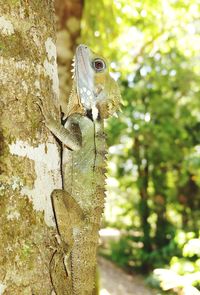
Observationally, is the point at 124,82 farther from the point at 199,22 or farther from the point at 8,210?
the point at 8,210

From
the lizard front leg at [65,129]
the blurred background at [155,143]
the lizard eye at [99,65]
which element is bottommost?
the lizard front leg at [65,129]

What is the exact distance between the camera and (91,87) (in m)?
2.35

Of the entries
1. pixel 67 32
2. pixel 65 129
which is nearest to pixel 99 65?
pixel 65 129

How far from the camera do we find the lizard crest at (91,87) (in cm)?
231

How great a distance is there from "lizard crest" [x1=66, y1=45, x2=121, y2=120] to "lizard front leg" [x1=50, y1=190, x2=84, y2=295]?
0.55 metres

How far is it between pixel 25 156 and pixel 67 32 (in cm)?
359

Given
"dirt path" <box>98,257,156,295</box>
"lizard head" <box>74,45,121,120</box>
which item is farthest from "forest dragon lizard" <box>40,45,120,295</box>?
"dirt path" <box>98,257,156,295</box>

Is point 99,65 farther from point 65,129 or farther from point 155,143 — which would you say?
point 155,143

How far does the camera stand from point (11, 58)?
5.31ft

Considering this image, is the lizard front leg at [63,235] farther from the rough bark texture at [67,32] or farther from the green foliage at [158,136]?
the green foliage at [158,136]

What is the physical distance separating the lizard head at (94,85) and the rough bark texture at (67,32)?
2.38 meters

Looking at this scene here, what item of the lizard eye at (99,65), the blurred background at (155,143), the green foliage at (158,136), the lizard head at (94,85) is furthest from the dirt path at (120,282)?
the lizard eye at (99,65)

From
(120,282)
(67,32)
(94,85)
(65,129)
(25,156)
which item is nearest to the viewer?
(25,156)

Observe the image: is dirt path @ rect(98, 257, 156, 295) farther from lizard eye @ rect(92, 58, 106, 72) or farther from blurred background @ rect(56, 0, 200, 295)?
lizard eye @ rect(92, 58, 106, 72)
